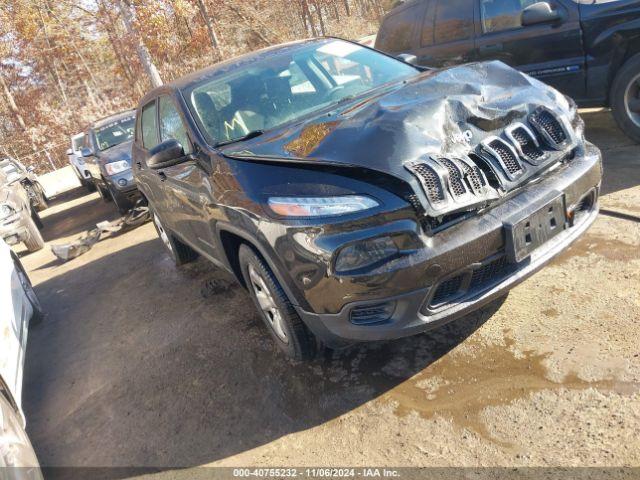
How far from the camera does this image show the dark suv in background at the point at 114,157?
8.20 meters

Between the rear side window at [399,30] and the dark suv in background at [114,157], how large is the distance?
438 cm

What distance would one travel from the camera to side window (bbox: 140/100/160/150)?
4.40 m

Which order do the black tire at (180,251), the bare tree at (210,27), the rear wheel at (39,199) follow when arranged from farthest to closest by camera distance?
the bare tree at (210,27) → the rear wheel at (39,199) → the black tire at (180,251)

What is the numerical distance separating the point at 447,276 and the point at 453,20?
4.62 m

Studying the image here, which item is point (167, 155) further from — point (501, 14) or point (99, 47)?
point (99, 47)

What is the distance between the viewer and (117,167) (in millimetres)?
8305

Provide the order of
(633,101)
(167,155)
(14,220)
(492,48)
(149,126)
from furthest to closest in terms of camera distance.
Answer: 1. (14,220)
2. (492,48)
3. (633,101)
4. (149,126)
5. (167,155)

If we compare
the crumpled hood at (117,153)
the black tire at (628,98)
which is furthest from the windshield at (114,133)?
the black tire at (628,98)

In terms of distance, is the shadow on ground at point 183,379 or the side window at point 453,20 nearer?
the shadow on ground at point 183,379

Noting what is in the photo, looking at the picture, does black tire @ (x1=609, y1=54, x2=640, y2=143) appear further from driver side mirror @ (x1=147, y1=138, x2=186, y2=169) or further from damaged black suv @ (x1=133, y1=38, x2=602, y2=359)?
driver side mirror @ (x1=147, y1=138, x2=186, y2=169)

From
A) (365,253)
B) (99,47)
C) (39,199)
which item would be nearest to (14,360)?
(365,253)

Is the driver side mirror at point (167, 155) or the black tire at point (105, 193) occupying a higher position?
the driver side mirror at point (167, 155)

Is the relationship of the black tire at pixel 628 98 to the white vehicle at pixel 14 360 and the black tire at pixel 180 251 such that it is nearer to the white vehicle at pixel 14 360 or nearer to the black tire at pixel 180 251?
the black tire at pixel 180 251

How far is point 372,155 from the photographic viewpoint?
2355 millimetres
